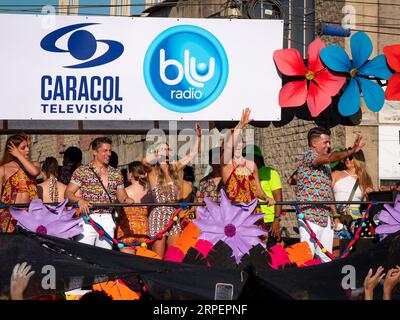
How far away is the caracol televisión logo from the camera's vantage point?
9680 millimetres

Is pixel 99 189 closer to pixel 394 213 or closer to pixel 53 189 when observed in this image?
pixel 53 189

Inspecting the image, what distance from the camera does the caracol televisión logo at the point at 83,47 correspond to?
9.68 metres

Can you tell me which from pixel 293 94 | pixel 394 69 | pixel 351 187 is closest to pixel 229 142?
pixel 293 94

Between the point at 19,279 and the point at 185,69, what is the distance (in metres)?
4.34

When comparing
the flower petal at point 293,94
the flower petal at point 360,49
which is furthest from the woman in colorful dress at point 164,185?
the flower petal at point 360,49

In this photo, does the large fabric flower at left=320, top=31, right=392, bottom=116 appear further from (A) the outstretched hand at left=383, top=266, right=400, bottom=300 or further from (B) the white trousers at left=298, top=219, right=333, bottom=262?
(A) the outstretched hand at left=383, top=266, right=400, bottom=300

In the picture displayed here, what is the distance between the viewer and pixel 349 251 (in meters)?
9.09

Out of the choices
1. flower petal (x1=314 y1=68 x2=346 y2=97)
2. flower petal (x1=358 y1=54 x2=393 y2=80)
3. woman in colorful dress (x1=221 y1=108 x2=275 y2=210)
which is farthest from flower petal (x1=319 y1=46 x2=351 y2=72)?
woman in colorful dress (x1=221 y1=108 x2=275 y2=210)

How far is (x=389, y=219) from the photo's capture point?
335 inches

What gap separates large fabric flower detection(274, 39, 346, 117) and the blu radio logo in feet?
2.32

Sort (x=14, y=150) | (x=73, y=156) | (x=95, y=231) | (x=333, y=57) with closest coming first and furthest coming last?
(x=95, y=231) < (x=14, y=150) < (x=333, y=57) < (x=73, y=156)

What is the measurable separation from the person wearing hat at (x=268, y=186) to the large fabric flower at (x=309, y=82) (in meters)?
0.65
